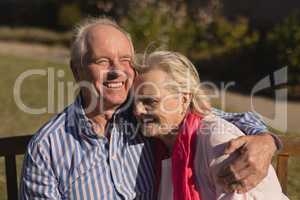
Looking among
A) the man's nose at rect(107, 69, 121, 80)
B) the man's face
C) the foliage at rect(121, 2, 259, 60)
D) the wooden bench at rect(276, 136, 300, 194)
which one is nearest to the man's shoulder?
the man's face

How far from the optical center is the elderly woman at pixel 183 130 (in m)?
2.80

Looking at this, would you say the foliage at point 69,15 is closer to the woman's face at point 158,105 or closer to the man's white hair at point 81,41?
the man's white hair at point 81,41

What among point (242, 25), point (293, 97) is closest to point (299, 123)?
point (293, 97)

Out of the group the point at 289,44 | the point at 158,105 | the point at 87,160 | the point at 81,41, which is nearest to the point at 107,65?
the point at 81,41

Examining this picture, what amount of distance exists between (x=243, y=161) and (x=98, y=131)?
26.9 inches

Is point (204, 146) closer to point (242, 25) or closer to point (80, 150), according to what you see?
point (80, 150)

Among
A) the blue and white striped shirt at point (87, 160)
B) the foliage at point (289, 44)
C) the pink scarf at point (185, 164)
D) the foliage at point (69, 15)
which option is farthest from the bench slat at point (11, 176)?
the foliage at point (69, 15)

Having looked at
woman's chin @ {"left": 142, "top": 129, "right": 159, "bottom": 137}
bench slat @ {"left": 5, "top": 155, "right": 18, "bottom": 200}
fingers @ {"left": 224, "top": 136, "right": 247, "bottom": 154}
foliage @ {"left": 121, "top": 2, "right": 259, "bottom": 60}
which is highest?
foliage @ {"left": 121, "top": 2, "right": 259, "bottom": 60}

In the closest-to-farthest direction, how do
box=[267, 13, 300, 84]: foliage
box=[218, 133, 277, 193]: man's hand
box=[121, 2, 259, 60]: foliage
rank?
box=[218, 133, 277, 193]: man's hand
box=[267, 13, 300, 84]: foliage
box=[121, 2, 259, 60]: foliage

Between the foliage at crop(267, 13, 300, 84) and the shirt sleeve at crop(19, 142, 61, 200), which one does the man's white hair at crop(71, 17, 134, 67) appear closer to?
the shirt sleeve at crop(19, 142, 61, 200)

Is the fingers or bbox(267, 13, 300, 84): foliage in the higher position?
bbox(267, 13, 300, 84): foliage

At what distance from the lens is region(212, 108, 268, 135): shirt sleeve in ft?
9.75

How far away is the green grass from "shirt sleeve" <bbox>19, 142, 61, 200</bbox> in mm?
2198

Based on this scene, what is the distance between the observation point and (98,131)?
9.80 feet
